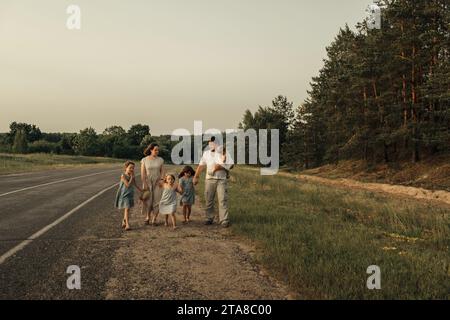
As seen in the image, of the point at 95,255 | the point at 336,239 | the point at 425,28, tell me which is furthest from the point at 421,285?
the point at 425,28

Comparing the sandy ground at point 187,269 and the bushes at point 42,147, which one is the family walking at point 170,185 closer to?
the sandy ground at point 187,269

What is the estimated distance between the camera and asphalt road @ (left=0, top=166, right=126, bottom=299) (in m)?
4.61

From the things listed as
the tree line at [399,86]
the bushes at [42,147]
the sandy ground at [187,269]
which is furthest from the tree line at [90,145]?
the sandy ground at [187,269]

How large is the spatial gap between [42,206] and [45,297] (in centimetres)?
802

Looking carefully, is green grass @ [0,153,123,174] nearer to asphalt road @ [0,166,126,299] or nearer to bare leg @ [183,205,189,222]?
asphalt road @ [0,166,126,299]

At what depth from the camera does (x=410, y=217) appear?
12.3 m

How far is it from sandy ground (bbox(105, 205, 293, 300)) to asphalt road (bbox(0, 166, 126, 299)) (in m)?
0.30

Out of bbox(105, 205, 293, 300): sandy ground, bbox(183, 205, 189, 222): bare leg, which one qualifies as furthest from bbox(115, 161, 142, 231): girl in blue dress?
bbox(183, 205, 189, 222): bare leg

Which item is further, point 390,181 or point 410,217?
point 390,181

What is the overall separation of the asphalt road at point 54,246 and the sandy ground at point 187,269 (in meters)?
0.30

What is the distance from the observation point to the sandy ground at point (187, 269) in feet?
14.9

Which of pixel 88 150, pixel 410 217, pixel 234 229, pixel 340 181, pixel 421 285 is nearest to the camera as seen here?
pixel 421 285

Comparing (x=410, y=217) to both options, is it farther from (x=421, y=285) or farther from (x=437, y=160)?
(x=437, y=160)
